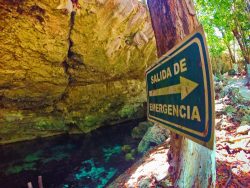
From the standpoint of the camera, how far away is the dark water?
8.55 meters

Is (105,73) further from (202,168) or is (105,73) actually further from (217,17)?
(202,168)

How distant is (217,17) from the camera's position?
13.8m

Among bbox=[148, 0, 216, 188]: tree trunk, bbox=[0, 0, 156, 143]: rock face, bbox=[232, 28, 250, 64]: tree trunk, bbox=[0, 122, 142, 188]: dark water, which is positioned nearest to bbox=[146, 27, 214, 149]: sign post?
bbox=[148, 0, 216, 188]: tree trunk

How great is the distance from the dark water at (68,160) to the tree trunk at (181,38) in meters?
5.49

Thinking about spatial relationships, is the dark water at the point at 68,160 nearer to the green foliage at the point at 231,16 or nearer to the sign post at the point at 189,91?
the sign post at the point at 189,91

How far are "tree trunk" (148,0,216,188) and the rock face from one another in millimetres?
7331

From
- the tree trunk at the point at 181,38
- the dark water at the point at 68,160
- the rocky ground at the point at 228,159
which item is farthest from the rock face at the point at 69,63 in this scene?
the tree trunk at the point at 181,38

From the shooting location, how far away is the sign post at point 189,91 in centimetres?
117

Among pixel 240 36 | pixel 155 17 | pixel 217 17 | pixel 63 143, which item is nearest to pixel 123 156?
pixel 63 143

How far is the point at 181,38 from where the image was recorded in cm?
282

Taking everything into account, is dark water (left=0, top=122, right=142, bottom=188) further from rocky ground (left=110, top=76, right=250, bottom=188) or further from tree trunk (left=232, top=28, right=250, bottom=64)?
tree trunk (left=232, top=28, right=250, bottom=64)

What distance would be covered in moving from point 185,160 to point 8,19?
8.95 meters

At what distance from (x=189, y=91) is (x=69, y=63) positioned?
12.0 meters

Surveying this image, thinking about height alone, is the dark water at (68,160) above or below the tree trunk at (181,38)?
below
